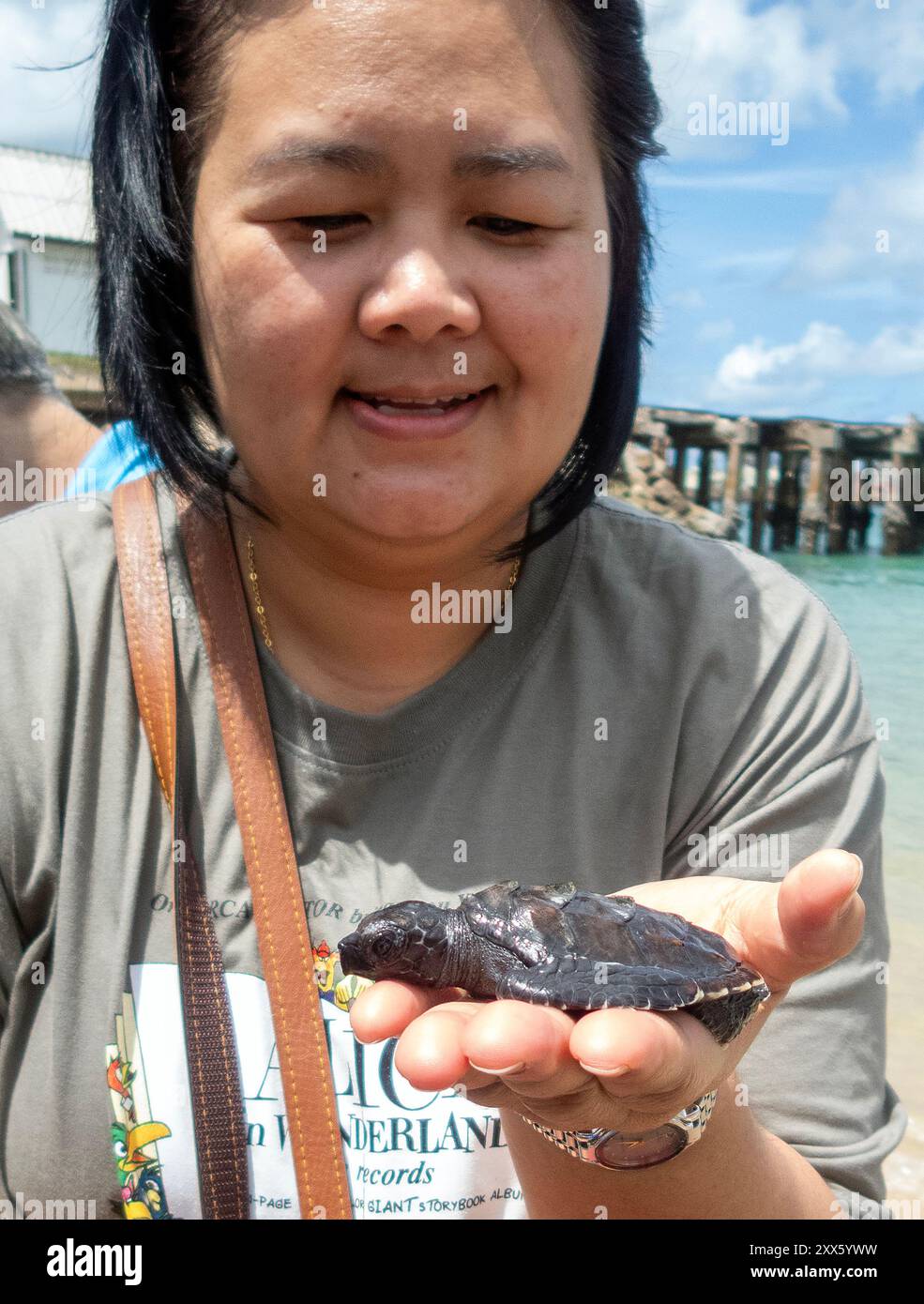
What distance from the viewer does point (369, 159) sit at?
5.42 ft

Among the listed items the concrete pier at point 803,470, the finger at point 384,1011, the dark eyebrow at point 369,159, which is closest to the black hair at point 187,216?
the dark eyebrow at point 369,159

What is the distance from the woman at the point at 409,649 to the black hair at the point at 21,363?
2216mm

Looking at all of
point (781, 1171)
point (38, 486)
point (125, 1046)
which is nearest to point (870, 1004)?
point (781, 1171)

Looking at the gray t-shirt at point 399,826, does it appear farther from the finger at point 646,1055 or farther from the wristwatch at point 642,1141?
the finger at point 646,1055

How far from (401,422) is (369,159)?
0.38 meters

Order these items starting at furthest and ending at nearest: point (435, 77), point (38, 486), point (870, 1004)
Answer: point (38, 486) → point (870, 1004) → point (435, 77)

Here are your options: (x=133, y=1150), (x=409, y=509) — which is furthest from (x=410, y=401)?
(x=133, y=1150)

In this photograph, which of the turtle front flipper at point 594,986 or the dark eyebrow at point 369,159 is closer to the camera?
the turtle front flipper at point 594,986

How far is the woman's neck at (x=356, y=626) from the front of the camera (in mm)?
2084

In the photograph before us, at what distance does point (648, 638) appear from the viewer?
7.10 feet

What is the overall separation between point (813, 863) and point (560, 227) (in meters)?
1.07

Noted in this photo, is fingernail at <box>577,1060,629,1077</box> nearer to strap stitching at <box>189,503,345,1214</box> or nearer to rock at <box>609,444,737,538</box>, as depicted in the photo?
strap stitching at <box>189,503,345,1214</box>

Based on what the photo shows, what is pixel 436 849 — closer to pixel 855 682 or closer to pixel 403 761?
pixel 403 761

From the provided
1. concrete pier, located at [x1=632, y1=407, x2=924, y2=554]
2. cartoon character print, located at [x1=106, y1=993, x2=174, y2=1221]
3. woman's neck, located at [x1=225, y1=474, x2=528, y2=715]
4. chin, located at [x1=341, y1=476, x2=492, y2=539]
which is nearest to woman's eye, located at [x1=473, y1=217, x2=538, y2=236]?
chin, located at [x1=341, y1=476, x2=492, y2=539]
